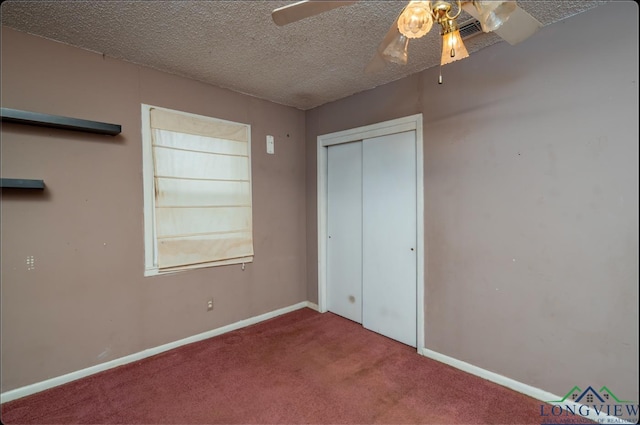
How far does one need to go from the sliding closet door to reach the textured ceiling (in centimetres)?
69

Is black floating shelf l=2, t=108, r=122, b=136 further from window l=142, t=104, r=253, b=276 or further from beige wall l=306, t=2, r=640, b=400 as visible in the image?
beige wall l=306, t=2, r=640, b=400

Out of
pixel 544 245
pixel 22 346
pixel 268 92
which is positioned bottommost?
pixel 22 346

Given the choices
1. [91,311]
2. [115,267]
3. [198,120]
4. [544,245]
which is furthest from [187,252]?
[544,245]

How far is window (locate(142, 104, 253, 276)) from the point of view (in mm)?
2488

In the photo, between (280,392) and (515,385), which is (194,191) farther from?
(515,385)

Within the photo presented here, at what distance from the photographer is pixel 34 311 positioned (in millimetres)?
2004

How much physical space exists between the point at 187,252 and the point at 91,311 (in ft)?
2.61

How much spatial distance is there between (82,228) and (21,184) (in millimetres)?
460

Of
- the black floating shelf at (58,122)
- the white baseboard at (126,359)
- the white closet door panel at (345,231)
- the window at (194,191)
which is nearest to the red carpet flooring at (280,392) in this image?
the white baseboard at (126,359)

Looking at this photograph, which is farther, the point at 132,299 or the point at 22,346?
the point at 132,299

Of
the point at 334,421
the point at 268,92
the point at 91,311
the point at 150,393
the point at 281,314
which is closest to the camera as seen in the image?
the point at 334,421

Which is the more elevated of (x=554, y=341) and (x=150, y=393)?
(x=554, y=341)

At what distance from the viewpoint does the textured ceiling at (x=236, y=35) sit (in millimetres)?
1715

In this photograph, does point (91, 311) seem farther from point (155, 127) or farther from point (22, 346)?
point (155, 127)
